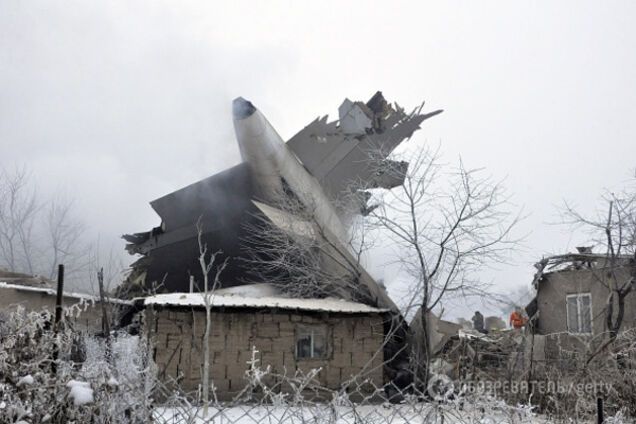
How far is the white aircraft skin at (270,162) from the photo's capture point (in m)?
20.8

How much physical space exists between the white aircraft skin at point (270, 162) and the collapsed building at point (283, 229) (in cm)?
4

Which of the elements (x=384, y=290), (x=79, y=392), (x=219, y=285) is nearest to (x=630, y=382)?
(x=79, y=392)

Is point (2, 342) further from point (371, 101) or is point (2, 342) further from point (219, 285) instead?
point (371, 101)

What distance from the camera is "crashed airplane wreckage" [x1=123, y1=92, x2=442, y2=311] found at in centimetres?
2097

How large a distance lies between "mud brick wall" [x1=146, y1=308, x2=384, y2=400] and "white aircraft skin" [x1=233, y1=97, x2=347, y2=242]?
173 inches

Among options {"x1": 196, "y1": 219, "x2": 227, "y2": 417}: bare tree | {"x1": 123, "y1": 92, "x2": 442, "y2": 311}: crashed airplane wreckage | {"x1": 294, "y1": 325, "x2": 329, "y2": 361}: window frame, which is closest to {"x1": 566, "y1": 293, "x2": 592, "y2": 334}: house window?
{"x1": 123, "y1": 92, "x2": 442, "y2": 311}: crashed airplane wreckage

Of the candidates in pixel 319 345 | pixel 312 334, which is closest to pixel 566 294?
pixel 319 345

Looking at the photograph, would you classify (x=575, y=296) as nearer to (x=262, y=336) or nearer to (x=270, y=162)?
(x=262, y=336)

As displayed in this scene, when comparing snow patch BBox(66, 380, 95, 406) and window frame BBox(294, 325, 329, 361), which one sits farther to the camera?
window frame BBox(294, 325, 329, 361)

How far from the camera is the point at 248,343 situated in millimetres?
16266

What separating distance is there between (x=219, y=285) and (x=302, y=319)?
4854mm

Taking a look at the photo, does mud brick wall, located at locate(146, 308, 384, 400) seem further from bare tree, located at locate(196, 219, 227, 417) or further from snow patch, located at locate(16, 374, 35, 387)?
snow patch, located at locate(16, 374, 35, 387)

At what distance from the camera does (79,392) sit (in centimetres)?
342

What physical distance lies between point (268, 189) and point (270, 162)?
996 millimetres
